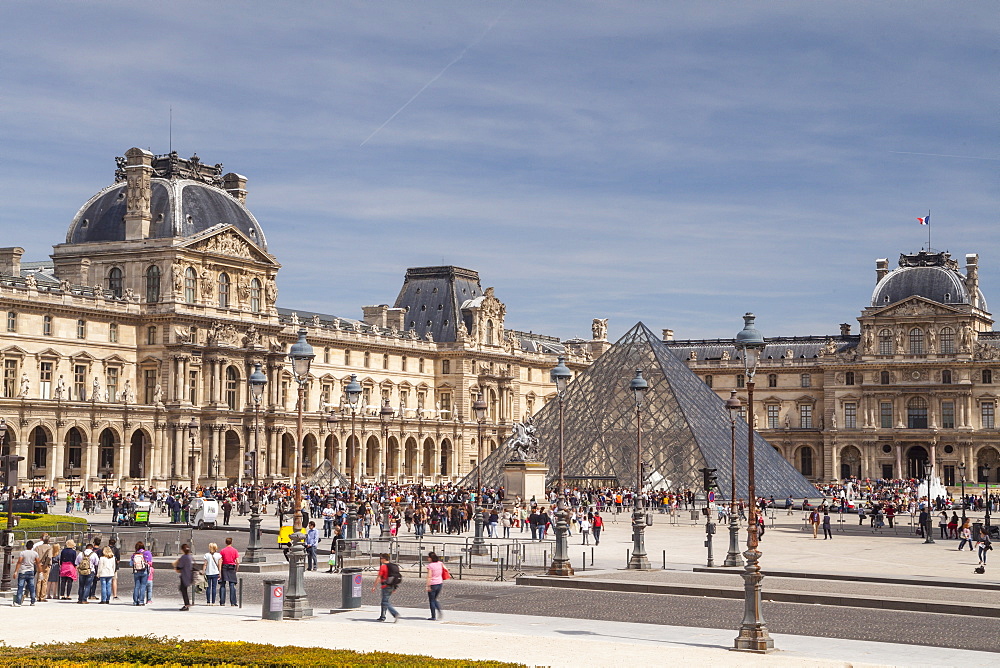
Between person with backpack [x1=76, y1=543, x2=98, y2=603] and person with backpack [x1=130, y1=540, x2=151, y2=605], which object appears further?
person with backpack [x1=76, y1=543, x2=98, y2=603]

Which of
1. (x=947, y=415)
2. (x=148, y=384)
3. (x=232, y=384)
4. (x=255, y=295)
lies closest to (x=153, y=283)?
(x=148, y=384)

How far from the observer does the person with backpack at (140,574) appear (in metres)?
22.1

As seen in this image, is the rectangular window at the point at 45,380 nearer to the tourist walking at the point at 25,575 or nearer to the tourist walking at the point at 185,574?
the tourist walking at the point at 25,575

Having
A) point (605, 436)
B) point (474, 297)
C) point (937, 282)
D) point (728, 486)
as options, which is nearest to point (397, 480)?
point (474, 297)

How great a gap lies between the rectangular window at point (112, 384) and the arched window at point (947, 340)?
57478mm

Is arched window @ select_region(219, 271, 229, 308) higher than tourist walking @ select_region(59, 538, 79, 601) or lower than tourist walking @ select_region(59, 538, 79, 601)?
higher

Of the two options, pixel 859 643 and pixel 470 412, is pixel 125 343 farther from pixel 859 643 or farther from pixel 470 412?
pixel 859 643

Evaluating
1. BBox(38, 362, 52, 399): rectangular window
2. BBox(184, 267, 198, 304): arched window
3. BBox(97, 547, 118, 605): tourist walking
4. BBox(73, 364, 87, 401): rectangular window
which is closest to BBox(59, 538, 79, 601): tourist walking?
BBox(97, 547, 118, 605): tourist walking

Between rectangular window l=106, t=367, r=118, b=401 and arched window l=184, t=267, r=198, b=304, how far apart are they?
5.03 meters

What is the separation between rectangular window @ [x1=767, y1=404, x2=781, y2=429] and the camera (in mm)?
104312

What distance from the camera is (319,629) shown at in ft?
61.3

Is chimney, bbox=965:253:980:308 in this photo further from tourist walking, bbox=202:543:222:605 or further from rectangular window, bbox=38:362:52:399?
tourist walking, bbox=202:543:222:605

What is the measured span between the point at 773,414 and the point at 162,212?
177 feet

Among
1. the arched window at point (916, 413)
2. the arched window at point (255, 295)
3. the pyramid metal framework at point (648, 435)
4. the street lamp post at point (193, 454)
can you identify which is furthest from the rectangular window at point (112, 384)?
the arched window at point (916, 413)
